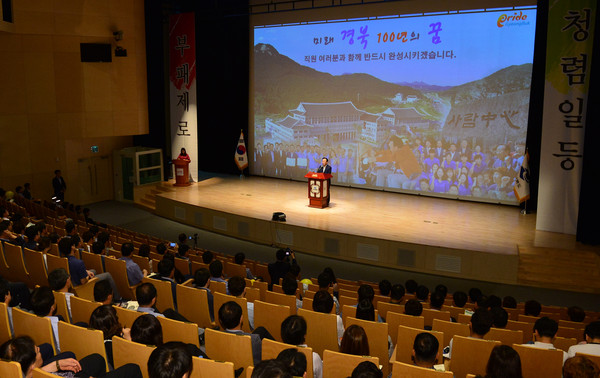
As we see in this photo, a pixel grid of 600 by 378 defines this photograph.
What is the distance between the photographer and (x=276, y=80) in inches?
614

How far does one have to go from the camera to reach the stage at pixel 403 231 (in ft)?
30.7

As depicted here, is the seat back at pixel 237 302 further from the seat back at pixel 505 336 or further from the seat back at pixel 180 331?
the seat back at pixel 505 336

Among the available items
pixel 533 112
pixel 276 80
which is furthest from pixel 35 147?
pixel 533 112

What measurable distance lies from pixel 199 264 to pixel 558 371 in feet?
15.2

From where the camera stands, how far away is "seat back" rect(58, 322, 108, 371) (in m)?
3.36

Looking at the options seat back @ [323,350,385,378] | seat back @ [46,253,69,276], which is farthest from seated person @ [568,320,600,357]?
seat back @ [46,253,69,276]

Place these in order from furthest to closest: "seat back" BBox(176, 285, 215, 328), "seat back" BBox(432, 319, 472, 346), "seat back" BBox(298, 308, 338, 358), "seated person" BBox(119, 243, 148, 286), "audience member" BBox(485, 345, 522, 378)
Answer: "seated person" BBox(119, 243, 148, 286) < "seat back" BBox(176, 285, 215, 328) < "seat back" BBox(432, 319, 472, 346) < "seat back" BBox(298, 308, 338, 358) < "audience member" BBox(485, 345, 522, 378)

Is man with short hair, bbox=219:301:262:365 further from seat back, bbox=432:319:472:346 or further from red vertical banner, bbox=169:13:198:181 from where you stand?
red vertical banner, bbox=169:13:198:181

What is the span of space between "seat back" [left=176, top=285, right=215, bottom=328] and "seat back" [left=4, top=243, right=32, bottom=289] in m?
2.19

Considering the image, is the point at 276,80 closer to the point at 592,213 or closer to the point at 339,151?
the point at 339,151

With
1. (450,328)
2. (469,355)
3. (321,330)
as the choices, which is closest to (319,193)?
(450,328)

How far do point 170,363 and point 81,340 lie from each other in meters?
1.17

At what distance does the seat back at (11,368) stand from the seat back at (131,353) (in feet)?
2.08

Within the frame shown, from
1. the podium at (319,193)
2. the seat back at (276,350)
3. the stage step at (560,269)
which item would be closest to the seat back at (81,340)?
the seat back at (276,350)
